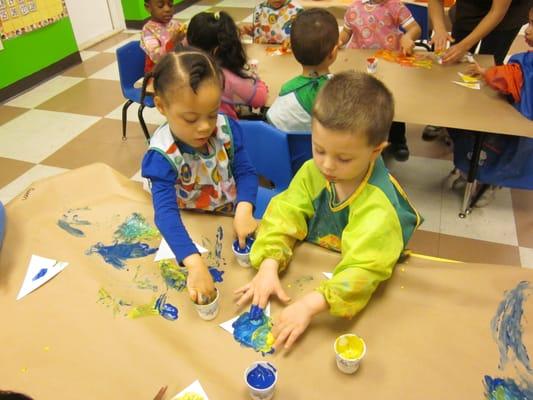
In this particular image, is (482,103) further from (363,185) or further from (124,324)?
(124,324)

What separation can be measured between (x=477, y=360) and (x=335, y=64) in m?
2.08

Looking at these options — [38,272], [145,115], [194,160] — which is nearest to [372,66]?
[194,160]

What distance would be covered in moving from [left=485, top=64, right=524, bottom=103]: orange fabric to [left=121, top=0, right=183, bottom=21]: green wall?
16.6 feet

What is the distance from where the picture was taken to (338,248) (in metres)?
1.19

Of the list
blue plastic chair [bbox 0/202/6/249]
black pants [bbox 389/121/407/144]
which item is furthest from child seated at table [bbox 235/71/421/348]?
black pants [bbox 389/121/407/144]

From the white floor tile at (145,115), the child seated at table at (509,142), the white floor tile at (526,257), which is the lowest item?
the white floor tile at (526,257)

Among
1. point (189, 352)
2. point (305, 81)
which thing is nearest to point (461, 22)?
point (305, 81)

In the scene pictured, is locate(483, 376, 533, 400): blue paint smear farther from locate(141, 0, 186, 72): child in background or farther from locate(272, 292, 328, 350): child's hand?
locate(141, 0, 186, 72): child in background

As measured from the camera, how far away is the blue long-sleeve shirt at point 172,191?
1.17 metres

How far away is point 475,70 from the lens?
2.38m

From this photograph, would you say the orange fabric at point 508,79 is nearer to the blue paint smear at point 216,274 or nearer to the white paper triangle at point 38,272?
the blue paint smear at point 216,274

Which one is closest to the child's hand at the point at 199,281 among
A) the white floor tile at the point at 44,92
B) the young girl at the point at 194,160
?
the young girl at the point at 194,160

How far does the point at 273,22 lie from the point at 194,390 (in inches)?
117

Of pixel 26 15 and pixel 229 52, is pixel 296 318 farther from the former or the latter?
pixel 26 15
